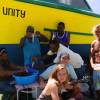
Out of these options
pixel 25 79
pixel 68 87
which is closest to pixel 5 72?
pixel 25 79

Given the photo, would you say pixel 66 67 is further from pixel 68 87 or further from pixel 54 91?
pixel 54 91

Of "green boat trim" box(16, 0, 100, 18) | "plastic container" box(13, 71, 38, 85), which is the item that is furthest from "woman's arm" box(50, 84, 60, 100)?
"green boat trim" box(16, 0, 100, 18)

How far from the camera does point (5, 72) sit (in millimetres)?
6648

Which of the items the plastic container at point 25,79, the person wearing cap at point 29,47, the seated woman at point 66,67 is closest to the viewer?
the plastic container at point 25,79

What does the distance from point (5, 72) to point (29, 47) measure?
Result: 910 millimetres

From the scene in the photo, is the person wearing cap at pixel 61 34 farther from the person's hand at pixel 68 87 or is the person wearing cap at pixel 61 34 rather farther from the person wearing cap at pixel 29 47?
the person's hand at pixel 68 87

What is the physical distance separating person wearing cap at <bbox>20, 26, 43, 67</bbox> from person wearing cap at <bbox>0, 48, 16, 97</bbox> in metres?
0.43

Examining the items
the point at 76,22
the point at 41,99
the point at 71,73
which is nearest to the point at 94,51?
the point at 71,73

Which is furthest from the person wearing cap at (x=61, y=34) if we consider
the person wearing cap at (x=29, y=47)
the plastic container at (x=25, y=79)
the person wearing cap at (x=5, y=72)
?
the plastic container at (x=25, y=79)

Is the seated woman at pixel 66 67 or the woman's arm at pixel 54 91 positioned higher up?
the seated woman at pixel 66 67

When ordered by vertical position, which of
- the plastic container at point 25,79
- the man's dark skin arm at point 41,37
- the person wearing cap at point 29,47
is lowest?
the plastic container at point 25,79

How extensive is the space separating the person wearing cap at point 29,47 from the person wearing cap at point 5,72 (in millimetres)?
434

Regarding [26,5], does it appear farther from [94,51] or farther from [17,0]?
[94,51]

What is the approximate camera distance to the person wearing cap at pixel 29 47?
285 inches
